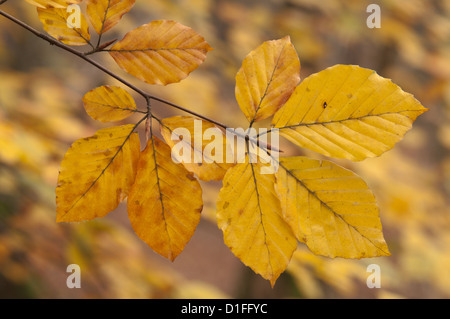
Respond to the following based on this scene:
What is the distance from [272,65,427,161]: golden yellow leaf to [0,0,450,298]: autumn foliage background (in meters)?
0.39

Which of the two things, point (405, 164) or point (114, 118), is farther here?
point (405, 164)

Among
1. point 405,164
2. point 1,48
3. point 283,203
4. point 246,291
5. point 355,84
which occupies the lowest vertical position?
point 246,291

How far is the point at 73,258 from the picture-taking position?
1.23 metres

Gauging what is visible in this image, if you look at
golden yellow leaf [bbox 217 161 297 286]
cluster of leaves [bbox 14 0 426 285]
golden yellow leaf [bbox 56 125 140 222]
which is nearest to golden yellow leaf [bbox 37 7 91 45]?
cluster of leaves [bbox 14 0 426 285]

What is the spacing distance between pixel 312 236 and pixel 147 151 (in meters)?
0.17

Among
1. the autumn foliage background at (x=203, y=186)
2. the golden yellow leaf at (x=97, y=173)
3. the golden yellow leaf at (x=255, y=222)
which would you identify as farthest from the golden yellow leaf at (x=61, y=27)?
the autumn foliage background at (x=203, y=186)

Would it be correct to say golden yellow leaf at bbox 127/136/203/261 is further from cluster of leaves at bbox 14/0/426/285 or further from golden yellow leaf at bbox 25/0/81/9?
golden yellow leaf at bbox 25/0/81/9

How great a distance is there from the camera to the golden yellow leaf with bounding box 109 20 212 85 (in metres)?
0.39

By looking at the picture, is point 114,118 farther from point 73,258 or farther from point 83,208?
point 73,258

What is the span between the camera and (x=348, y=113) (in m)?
0.37

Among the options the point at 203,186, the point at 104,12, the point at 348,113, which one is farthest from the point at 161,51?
the point at 203,186

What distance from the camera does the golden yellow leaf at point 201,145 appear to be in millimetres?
366
